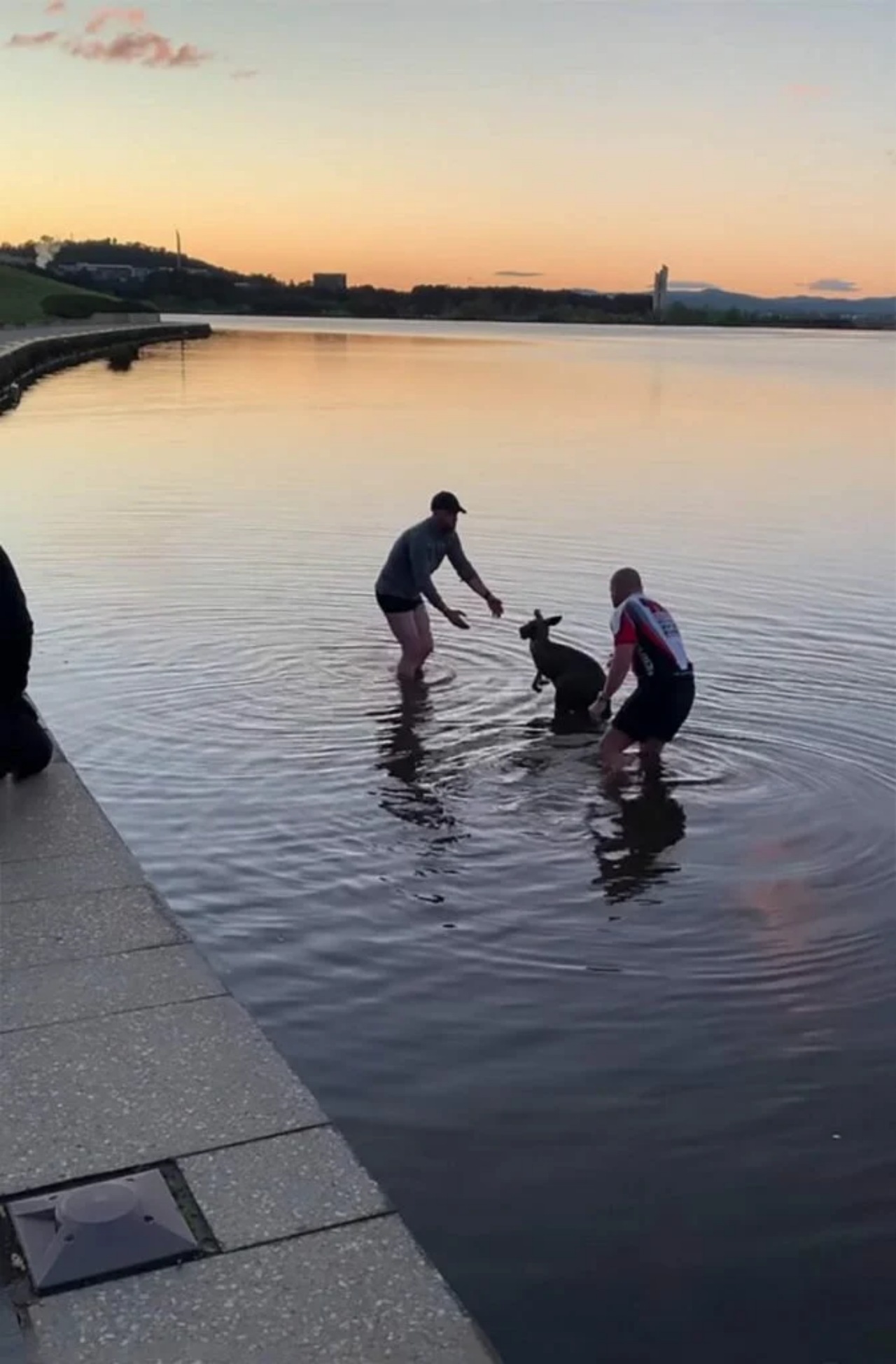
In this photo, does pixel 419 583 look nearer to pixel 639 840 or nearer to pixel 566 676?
pixel 566 676

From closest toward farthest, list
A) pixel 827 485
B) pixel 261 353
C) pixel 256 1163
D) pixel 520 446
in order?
1. pixel 256 1163
2. pixel 827 485
3. pixel 520 446
4. pixel 261 353

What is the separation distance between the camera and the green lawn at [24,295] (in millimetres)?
105500

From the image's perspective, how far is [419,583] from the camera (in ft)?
43.0

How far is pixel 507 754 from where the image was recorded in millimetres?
11070

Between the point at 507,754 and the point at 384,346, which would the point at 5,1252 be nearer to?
the point at 507,754

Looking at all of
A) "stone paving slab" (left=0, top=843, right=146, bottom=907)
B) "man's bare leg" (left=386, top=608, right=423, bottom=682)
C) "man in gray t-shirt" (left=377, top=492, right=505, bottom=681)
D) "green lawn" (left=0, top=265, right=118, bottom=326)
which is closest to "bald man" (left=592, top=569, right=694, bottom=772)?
"man in gray t-shirt" (left=377, top=492, right=505, bottom=681)

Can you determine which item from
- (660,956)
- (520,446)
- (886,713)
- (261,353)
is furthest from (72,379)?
(660,956)

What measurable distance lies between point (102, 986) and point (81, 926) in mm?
638

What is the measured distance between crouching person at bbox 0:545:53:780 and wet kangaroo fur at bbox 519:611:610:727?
4696 mm

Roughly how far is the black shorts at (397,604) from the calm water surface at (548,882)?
27.4 inches

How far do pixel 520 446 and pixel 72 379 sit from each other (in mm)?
28027

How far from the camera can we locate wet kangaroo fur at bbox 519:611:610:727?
11.8 metres

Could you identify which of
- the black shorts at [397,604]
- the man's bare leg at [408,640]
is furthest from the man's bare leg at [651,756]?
the black shorts at [397,604]

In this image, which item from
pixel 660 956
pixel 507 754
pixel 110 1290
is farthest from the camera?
pixel 507 754
